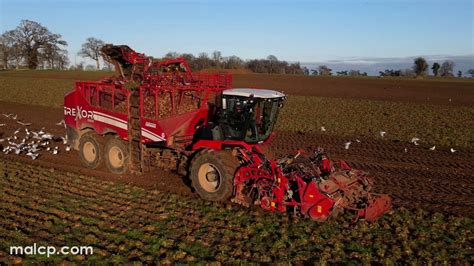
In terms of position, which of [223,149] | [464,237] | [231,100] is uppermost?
[231,100]

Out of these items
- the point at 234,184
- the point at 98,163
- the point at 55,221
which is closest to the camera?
the point at 55,221

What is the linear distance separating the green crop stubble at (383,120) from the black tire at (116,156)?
32.0ft

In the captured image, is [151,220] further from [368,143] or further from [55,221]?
[368,143]

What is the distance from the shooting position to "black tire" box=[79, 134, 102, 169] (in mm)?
11844

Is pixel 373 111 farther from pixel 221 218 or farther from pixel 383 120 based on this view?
pixel 221 218

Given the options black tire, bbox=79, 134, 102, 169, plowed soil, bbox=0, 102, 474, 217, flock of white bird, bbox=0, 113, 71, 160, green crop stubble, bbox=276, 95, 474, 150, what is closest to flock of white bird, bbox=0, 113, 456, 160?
flock of white bird, bbox=0, 113, 71, 160

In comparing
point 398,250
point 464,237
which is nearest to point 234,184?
point 398,250

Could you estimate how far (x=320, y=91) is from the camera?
3622 cm

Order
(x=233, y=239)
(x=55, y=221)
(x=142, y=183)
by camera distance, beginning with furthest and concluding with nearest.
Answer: (x=142, y=183) < (x=55, y=221) < (x=233, y=239)

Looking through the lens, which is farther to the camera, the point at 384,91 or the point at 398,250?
the point at 384,91

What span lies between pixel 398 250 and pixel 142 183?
242 inches

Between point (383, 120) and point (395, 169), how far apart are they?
9.73 metres

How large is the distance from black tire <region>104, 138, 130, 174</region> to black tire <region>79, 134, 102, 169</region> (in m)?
Result: 0.40

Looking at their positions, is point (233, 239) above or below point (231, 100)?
below
